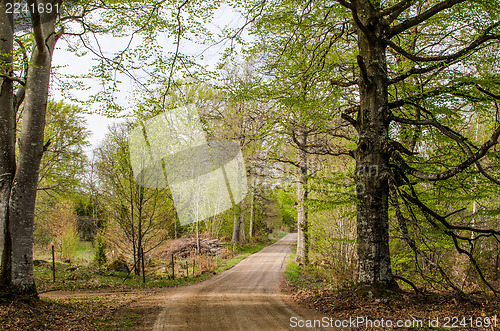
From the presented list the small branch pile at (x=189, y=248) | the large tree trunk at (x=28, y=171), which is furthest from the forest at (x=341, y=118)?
the small branch pile at (x=189, y=248)

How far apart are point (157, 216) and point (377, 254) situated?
34.2 ft

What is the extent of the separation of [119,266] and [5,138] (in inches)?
413

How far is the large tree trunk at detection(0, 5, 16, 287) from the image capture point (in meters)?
5.84

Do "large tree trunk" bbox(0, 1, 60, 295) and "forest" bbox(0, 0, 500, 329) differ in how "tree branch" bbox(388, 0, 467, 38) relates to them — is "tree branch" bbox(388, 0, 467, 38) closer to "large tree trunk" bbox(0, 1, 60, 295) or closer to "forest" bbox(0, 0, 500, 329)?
"forest" bbox(0, 0, 500, 329)

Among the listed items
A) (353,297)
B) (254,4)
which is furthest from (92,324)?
(254,4)

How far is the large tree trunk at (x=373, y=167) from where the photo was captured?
5695 millimetres

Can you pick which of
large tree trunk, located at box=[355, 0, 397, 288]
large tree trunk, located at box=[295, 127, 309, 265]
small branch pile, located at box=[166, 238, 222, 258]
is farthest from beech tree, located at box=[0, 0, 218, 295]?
small branch pile, located at box=[166, 238, 222, 258]

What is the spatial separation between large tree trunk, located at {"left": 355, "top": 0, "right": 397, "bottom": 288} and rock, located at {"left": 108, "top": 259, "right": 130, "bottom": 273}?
42.4 feet

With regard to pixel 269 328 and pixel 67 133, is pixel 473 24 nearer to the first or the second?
pixel 269 328

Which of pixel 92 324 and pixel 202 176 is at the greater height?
pixel 202 176

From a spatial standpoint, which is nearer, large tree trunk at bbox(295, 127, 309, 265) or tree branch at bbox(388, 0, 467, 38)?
tree branch at bbox(388, 0, 467, 38)

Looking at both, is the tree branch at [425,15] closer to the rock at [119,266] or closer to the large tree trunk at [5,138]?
the large tree trunk at [5,138]

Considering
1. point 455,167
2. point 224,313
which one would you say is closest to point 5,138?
point 224,313

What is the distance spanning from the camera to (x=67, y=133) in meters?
17.8
